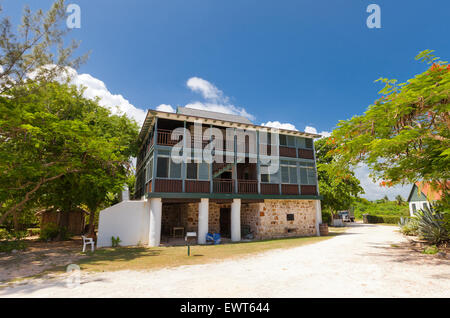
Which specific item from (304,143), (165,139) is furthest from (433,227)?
(165,139)

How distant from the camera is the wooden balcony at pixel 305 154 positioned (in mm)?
17156

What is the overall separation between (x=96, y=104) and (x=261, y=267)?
16818 mm

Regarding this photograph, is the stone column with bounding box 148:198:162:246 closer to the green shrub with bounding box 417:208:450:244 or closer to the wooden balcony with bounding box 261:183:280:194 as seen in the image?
the wooden balcony with bounding box 261:183:280:194

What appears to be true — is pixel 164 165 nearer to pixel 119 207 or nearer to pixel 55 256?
pixel 119 207

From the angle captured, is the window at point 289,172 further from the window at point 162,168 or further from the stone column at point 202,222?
the window at point 162,168

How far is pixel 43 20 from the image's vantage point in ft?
28.1

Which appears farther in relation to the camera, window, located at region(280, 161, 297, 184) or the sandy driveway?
window, located at region(280, 161, 297, 184)

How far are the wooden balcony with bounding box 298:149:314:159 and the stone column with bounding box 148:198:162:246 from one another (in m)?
10.8

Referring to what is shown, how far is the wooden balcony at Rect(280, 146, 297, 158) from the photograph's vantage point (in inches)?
648

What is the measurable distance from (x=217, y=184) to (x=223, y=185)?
565 mm

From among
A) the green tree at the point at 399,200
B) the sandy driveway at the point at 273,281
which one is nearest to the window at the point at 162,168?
the sandy driveway at the point at 273,281

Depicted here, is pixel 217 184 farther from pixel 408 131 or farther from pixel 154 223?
pixel 408 131

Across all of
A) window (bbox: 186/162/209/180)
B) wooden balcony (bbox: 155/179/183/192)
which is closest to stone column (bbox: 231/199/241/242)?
window (bbox: 186/162/209/180)
